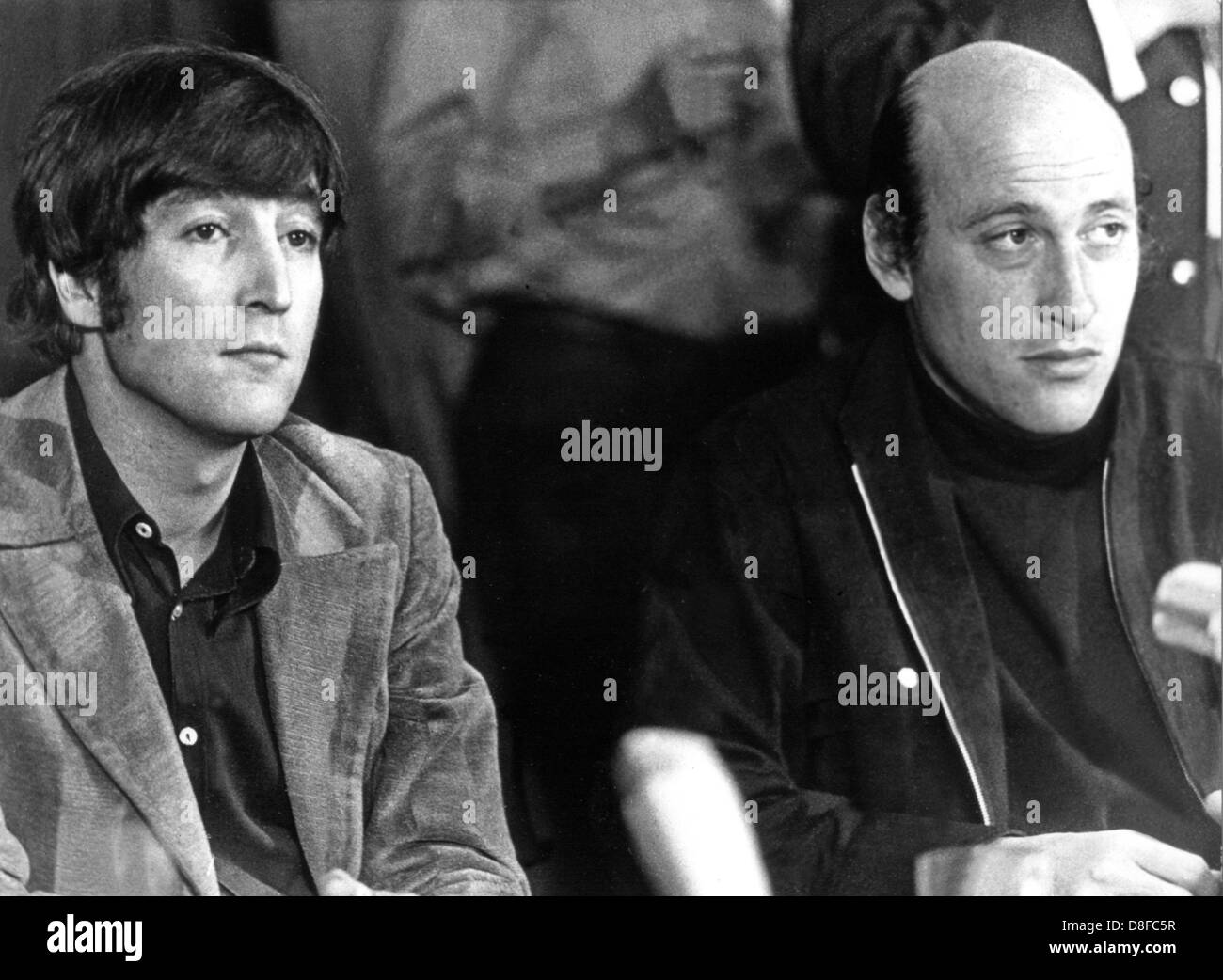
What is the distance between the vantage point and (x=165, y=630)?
10.9ft

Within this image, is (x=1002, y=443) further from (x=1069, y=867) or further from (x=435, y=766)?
(x=435, y=766)

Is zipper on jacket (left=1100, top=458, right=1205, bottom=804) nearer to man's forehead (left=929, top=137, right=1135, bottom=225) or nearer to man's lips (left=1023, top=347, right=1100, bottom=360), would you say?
man's lips (left=1023, top=347, right=1100, bottom=360)

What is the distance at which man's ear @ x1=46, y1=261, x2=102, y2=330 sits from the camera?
11.0ft

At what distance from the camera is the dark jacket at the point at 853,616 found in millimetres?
3398

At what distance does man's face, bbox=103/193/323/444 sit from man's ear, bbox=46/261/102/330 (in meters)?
0.05

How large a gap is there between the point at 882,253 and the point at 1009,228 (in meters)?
0.25

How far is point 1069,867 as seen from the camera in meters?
3.42

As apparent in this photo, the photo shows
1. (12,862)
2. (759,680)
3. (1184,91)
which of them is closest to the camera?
(12,862)

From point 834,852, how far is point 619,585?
2.24 feet

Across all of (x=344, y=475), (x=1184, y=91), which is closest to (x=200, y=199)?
(x=344, y=475)

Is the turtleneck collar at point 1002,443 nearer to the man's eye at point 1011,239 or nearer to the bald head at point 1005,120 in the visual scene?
the man's eye at point 1011,239

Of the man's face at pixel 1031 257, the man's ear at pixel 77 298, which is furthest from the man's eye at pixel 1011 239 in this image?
the man's ear at pixel 77 298

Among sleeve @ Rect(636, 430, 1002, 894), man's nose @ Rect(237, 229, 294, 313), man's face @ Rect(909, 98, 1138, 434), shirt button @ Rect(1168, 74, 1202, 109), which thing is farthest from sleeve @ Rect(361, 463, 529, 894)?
shirt button @ Rect(1168, 74, 1202, 109)
